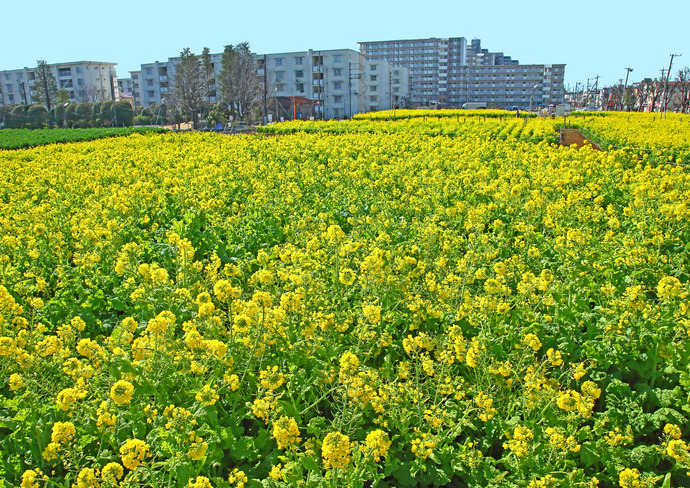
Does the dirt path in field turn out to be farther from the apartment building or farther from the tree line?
the apartment building

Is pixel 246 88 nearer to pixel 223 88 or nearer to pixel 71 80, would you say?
pixel 223 88

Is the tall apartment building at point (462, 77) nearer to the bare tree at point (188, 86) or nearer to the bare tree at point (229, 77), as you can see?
the bare tree at point (229, 77)

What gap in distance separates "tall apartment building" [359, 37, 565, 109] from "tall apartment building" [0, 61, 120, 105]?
8531cm

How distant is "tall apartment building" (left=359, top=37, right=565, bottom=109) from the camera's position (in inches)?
5851

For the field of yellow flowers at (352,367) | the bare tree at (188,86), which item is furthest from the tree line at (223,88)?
the field of yellow flowers at (352,367)

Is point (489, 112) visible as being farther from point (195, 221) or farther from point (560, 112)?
point (195, 221)

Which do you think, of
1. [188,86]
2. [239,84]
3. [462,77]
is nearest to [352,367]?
[188,86]

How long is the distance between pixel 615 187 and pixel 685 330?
6344mm

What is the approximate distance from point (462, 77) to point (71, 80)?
107507 millimetres

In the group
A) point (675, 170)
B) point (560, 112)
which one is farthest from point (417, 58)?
point (675, 170)

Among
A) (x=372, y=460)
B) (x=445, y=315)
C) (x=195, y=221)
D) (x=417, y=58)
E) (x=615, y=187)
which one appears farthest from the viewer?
(x=417, y=58)

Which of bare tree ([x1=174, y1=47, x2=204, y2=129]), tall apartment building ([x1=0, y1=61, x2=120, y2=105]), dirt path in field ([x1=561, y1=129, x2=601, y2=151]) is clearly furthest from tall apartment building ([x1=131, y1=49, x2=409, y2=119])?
dirt path in field ([x1=561, y1=129, x2=601, y2=151])

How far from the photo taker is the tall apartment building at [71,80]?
3580 inches

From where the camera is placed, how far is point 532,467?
9.87 ft
